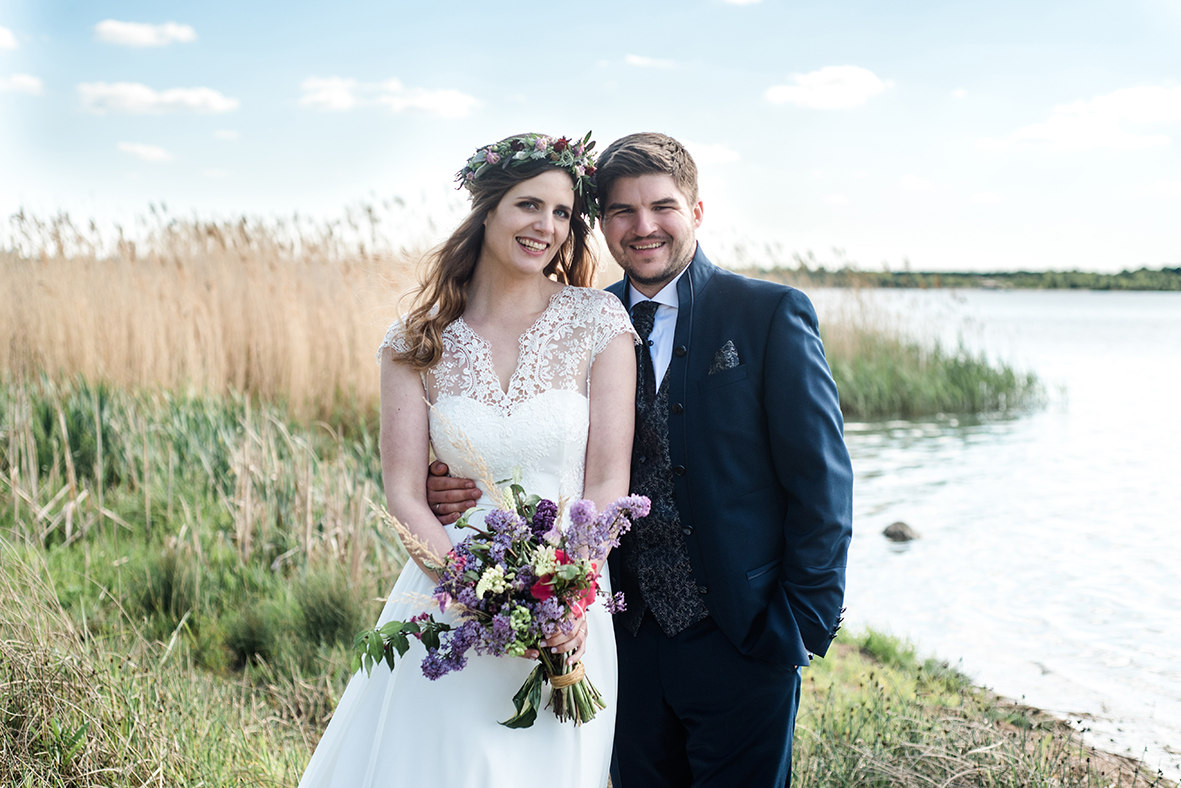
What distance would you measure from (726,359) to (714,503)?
1.34ft

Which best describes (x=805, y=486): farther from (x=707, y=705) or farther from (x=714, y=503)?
(x=707, y=705)

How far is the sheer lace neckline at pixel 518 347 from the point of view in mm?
2662

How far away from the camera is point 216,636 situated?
4.55 m

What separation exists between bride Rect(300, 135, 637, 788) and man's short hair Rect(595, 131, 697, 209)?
2.8 inches

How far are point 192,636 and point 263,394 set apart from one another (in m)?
4.01

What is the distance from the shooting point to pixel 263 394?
8195 millimetres

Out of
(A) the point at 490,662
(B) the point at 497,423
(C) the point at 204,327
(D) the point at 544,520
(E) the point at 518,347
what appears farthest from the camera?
(C) the point at 204,327

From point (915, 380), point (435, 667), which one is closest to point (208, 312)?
point (435, 667)

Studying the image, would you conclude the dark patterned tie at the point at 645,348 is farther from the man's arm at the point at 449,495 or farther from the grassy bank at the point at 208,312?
the grassy bank at the point at 208,312

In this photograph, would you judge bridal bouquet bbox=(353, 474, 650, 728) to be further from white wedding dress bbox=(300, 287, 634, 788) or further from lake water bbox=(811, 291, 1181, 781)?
lake water bbox=(811, 291, 1181, 781)

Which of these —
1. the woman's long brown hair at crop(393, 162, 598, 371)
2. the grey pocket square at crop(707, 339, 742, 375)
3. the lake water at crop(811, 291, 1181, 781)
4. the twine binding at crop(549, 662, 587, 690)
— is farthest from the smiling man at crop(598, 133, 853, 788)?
the lake water at crop(811, 291, 1181, 781)

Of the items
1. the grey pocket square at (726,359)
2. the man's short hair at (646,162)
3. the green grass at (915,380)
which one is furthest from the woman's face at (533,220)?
the green grass at (915,380)

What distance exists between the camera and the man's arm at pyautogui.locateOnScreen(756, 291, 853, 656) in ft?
7.91

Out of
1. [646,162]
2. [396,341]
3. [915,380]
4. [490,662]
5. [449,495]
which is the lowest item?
[915,380]
